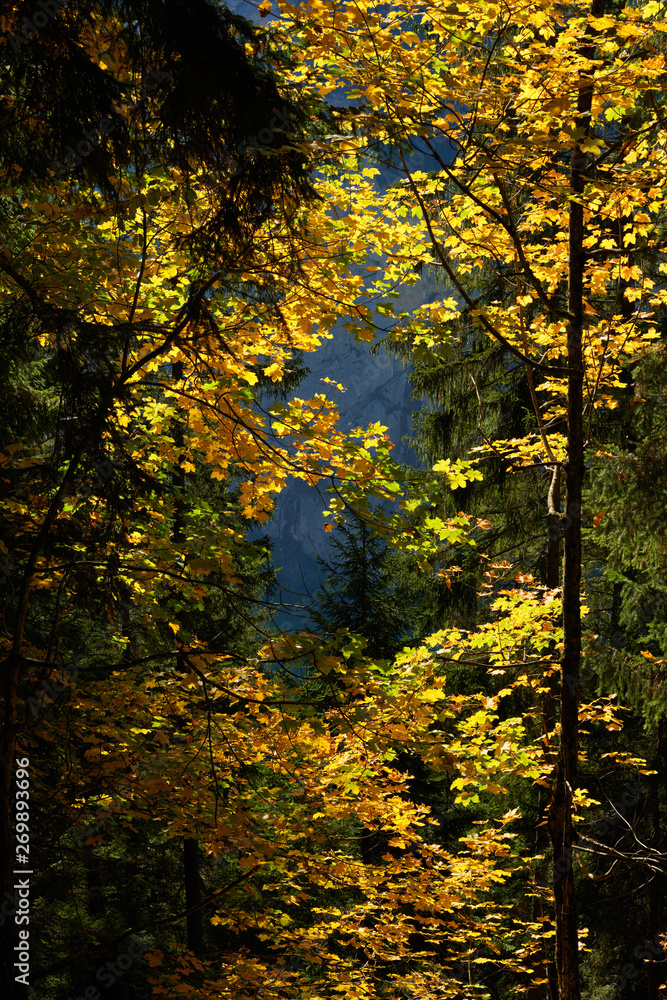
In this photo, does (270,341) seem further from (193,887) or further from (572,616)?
(193,887)

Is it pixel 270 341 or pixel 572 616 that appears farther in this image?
pixel 270 341

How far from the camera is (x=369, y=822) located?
225 inches

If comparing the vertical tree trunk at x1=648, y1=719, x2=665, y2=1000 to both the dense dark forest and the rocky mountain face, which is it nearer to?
the dense dark forest

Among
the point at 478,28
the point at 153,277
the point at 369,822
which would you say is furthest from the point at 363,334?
the point at 369,822

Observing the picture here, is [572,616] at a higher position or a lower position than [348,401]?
lower

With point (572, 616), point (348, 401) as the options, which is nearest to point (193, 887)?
point (572, 616)

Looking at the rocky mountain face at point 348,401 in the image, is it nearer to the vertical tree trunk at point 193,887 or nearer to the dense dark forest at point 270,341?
the vertical tree trunk at point 193,887

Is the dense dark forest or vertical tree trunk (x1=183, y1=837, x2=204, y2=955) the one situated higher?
the dense dark forest

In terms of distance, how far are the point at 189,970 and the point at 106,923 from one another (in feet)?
13.5

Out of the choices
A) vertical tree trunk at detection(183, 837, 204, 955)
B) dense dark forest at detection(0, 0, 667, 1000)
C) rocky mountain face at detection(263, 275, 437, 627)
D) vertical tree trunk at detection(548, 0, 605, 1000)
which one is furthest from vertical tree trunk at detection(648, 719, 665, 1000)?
rocky mountain face at detection(263, 275, 437, 627)

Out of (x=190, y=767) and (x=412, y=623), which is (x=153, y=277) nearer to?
(x=190, y=767)

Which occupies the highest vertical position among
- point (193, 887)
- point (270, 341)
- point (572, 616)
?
point (270, 341)

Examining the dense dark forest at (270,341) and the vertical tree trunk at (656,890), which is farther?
the vertical tree trunk at (656,890)

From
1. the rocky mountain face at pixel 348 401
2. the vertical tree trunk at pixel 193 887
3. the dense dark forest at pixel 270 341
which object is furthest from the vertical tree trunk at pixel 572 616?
the rocky mountain face at pixel 348 401
